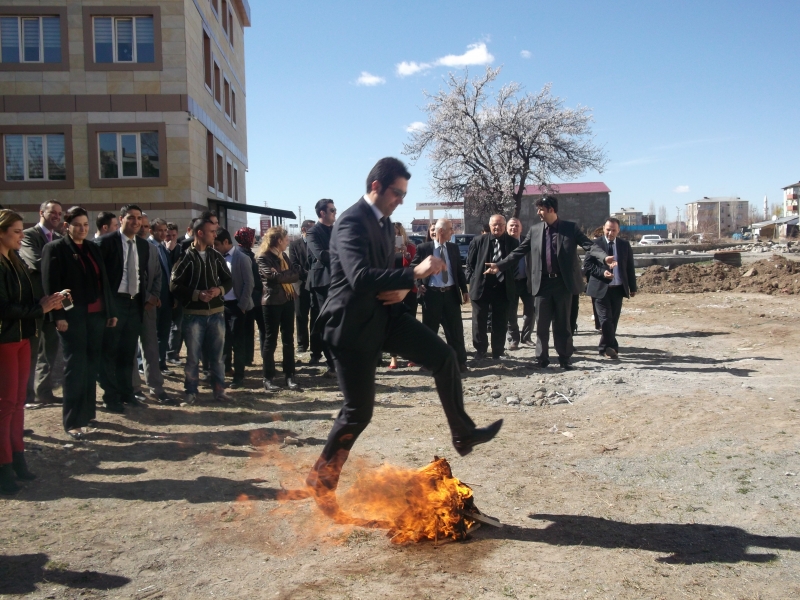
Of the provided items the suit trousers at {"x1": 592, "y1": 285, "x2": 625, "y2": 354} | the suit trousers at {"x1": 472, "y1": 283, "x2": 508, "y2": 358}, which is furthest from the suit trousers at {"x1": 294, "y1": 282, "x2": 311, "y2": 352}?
the suit trousers at {"x1": 592, "y1": 285, "x2": 625, "y2": 354}

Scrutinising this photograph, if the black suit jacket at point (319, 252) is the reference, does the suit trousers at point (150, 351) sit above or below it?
below

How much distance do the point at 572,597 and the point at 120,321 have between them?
5592 mm

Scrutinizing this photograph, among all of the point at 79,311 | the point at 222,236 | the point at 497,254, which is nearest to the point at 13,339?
the point at 79,311

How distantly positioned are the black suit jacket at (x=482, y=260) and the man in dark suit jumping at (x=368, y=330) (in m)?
5.71

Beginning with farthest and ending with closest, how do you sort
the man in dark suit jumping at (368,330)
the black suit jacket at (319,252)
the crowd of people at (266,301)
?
the black suit jacket at (319,252)
the crowd of people at (266,301)
the man in dark suit jumping at (368,330)

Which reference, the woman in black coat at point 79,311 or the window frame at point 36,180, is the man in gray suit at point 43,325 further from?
the window frame at point 36,180

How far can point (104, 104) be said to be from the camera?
73.0 ft

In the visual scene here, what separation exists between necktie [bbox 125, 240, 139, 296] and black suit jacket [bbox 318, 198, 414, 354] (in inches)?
153

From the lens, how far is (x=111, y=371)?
23.9 feet

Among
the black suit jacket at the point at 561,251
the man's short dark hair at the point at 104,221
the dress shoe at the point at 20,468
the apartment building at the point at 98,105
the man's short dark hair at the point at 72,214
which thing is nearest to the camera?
the dress shoe at the point at 20,468

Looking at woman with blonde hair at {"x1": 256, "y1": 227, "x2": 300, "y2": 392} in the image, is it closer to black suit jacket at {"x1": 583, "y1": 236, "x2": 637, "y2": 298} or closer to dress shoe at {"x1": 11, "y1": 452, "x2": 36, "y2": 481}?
dress shoe at {"x1": 11, "y1": 452, "x2": 36, "y2": 481}

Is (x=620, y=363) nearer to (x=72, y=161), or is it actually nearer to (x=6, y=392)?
(x=6, y=392)

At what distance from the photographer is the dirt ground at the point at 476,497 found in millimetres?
3498

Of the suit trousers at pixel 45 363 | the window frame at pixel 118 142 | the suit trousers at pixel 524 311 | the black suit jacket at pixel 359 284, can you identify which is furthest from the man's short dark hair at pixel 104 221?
the window frame at pixel 118 142
